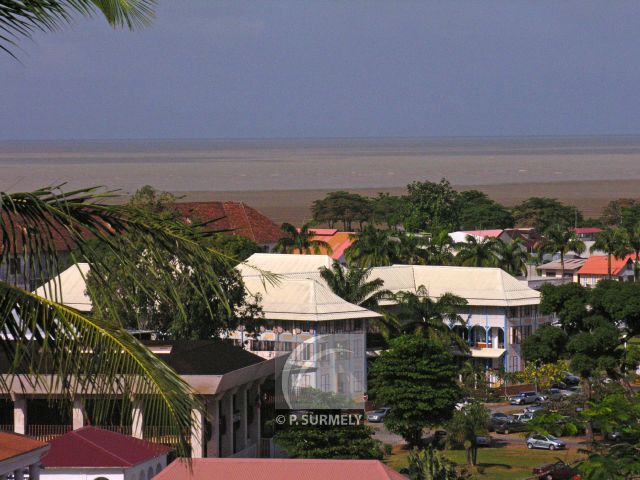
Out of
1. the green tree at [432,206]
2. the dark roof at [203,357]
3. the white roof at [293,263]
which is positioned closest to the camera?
the dark roof at [203,357]

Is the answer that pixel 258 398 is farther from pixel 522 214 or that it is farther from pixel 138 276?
pixel 522 214

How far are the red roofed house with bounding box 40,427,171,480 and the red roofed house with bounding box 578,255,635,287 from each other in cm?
5255

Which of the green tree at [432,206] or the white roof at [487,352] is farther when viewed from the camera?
the green tree at [432,206]

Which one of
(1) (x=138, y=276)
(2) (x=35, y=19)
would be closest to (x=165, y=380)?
(1) (x=138, y=276)

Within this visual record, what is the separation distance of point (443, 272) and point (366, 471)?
37.3 metres

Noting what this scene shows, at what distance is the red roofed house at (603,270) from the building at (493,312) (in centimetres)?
1753

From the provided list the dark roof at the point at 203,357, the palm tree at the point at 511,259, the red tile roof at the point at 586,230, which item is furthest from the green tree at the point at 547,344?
the red tile roof at the point at 586,230

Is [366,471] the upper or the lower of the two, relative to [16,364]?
lower

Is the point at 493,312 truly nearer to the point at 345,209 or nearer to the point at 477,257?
the point at 477,257

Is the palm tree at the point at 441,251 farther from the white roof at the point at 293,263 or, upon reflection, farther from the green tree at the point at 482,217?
the green tree at the point at 482,217

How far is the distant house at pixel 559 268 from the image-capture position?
269 ft

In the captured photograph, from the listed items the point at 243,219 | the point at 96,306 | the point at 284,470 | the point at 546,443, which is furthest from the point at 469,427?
the point at 243,219

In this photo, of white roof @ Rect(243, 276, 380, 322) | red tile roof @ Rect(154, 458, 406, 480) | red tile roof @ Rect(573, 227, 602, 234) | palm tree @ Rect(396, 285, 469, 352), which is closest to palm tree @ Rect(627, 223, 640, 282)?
palm tree @ Rect(396, 285, 469, 352)

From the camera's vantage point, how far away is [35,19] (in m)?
7.12
